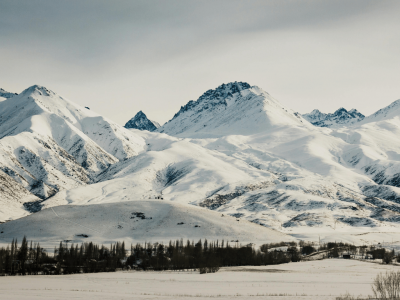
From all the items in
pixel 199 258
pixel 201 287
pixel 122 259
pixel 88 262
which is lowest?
pixel 201 287

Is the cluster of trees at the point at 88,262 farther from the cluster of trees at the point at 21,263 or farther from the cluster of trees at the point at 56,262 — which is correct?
the cluster of trees at the point at 21,263

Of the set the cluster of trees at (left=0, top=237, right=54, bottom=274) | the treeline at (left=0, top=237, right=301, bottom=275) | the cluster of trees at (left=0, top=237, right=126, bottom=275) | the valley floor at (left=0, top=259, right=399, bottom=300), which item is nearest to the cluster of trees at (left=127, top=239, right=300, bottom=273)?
the treeline at (left=0, top=237, right=301, bottom=275)

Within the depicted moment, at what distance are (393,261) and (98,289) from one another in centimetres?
11614

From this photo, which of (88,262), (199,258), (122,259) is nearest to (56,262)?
(88,262)

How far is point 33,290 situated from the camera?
8356 centimetres

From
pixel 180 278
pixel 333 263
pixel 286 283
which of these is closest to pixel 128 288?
pixel 180 278

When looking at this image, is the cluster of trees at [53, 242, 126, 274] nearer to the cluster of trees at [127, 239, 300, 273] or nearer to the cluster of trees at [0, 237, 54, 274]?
the cluster of trees at [0, 237, 54, 274]

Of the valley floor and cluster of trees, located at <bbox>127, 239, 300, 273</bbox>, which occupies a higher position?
cluster of trees, located at <bbox>127, 239, 300, 273</bbox>

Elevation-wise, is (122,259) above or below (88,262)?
above

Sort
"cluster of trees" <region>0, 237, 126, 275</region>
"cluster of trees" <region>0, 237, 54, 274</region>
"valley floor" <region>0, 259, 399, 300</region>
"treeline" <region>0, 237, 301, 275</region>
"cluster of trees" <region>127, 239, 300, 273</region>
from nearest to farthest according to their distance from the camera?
"valley floor" <region>0, 259, 399, 300</region> < "cluster of trees" <region>0, 237, 54, 274</region> < "cluster of trees" <region>0, 237, 126, 275</region> < "treeline" <region>0, 237, 301, 275</region> < "cluster of trees" <region>127, 239, 300, 273</region>

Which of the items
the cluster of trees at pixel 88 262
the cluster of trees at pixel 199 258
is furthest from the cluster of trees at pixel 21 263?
the cluster of trees at pixel 199 258

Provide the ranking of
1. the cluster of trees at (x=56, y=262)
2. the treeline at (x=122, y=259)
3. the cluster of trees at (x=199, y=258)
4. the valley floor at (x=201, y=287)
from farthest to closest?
the cluster of trees at (x=199, y=258) → the treeline at (x=122, y=259) → the cluster of trees at (x=56, y=262) → the valley floor at (x=201, y=287)

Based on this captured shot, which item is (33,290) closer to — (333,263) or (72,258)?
(72,258)

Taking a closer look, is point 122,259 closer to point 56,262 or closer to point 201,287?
point 56,262
